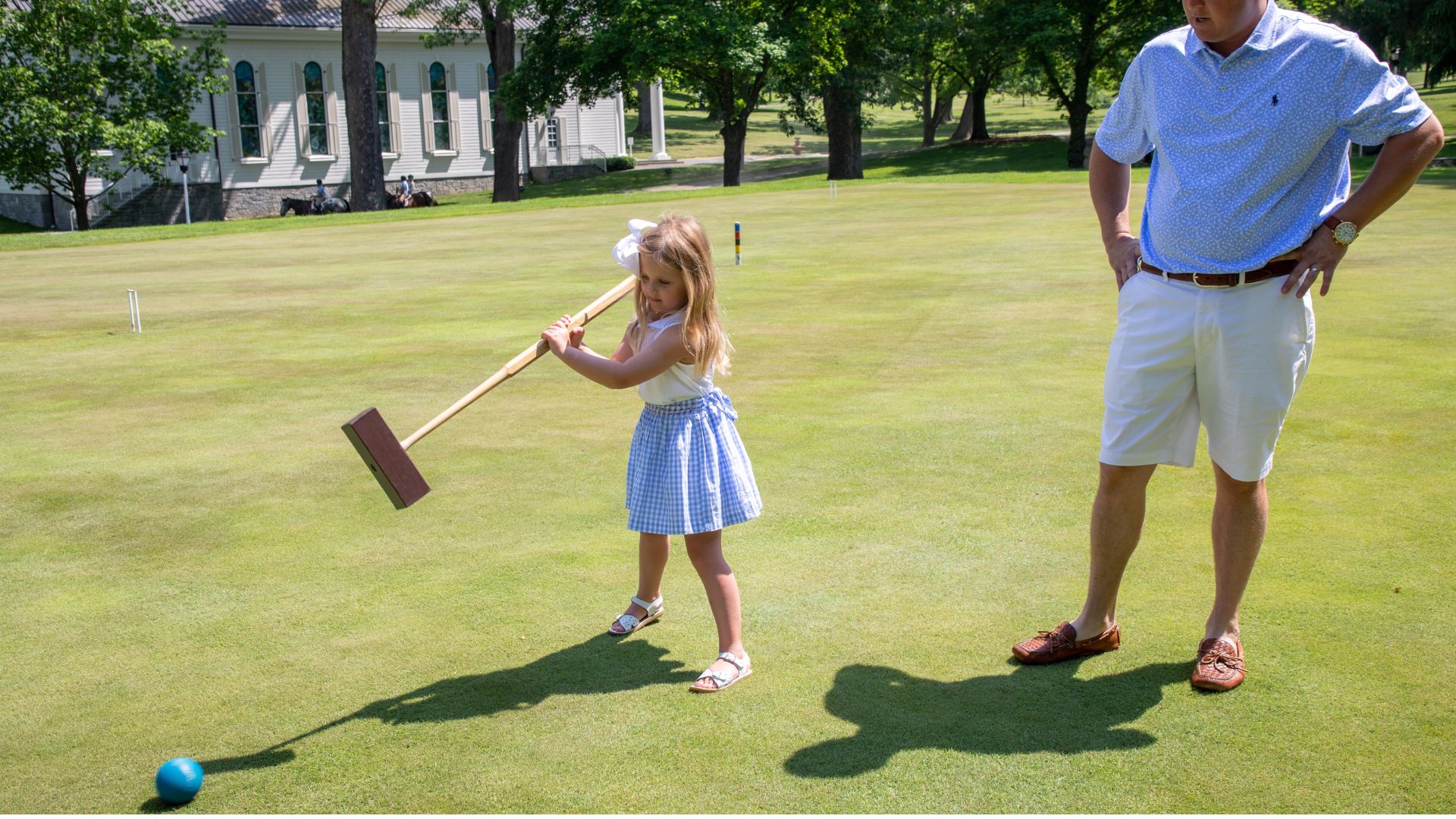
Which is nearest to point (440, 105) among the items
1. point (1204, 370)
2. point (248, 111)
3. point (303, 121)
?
point (303, 121)

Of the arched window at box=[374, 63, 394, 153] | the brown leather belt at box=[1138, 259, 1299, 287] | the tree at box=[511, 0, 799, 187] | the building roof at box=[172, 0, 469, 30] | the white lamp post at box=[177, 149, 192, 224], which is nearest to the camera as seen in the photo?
A: the brown leather belt at box=[1138, 259, 1299, 287]

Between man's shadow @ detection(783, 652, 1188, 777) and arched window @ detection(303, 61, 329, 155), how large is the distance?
154 feet

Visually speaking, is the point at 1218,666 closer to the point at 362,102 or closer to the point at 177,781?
the point at 177,781

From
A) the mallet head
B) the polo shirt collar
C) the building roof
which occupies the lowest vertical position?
the mallet head

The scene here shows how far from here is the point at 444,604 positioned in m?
5.00

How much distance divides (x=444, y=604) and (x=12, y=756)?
160 centimetres

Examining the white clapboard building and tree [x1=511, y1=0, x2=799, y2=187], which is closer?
tree [x1=511, y1=0, x2=799, y2=187]

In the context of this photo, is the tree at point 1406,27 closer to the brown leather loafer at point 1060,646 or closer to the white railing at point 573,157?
the white railing at point 573,157

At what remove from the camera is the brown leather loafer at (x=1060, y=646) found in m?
4.28

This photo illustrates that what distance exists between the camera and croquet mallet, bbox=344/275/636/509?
14.0 ft

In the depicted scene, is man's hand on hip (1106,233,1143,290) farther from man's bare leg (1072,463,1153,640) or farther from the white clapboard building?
the white clapboard building

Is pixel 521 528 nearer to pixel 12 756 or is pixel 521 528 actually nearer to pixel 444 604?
pixel 444 604

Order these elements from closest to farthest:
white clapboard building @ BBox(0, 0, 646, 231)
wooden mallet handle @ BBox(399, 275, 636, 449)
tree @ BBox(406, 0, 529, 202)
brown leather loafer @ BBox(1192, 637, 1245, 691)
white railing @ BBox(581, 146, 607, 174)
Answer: brown leather loafer @ BBox(1192, 637, 1245, 691), wooden mallet handle @ BBox(399, 275, 636, 449), tree @ BBox(406, 0, 529, 202), white clapboard building @ BBox(0, 0, 646, 231), white railing @ BBox(581, 146, 607, 174)

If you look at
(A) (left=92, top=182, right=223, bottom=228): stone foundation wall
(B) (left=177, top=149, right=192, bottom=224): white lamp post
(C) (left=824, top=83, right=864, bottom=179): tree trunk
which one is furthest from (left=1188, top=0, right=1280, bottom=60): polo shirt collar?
(A) (left=92, top=182, right=223, bottom=228): stone foundation wall
